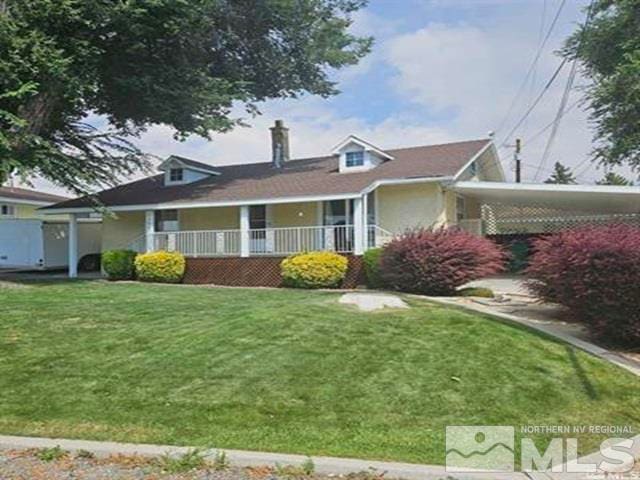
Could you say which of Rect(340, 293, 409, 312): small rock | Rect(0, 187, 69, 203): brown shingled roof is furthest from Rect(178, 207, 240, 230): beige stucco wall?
Rect(0, 187, 69, 203): brown shingled roof

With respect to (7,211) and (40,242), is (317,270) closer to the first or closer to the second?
(40,242)

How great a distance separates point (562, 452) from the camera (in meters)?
5.01

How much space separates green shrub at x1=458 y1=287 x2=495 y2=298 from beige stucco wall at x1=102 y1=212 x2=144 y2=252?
14.2m

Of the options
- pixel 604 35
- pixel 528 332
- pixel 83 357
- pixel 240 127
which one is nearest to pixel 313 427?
pixel 83 357

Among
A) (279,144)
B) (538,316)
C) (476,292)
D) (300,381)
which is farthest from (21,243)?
(300,381)

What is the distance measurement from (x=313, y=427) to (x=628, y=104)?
24.4m

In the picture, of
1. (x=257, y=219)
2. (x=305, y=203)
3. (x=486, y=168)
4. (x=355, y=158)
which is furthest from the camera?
(x=486, y=168)

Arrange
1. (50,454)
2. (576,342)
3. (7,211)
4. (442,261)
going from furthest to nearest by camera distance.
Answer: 1. (7,211)
2. (442,261)
3. (576,342)
4. (50,454)

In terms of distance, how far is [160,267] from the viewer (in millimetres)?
20297

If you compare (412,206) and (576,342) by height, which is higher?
(412,206)

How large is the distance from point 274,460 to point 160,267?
1644 centimetres

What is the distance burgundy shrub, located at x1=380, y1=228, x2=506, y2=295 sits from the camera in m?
14.6

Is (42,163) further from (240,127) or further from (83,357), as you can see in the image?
(83,357)

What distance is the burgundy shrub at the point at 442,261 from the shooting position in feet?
47.9
